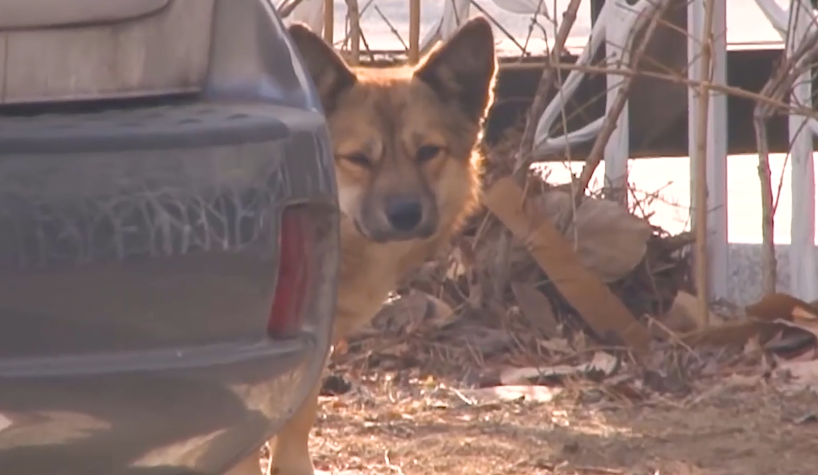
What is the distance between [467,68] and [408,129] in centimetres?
35

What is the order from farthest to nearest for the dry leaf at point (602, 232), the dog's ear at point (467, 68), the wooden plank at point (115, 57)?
the dry leaf at point (602, 232), the dog's ear at point (467, 68), the wooden plank at point (115, 57)

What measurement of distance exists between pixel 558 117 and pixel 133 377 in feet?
18.9

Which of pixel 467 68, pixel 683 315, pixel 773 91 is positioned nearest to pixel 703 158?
pixel 773 91

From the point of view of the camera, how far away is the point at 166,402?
2.13m

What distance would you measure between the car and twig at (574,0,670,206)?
12.9ft

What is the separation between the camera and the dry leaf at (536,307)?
620 cm

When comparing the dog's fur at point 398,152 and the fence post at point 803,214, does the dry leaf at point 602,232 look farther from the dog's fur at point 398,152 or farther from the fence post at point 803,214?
the dog's fur at point 398,152

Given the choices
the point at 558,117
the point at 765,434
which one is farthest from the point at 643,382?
the point at 558,117

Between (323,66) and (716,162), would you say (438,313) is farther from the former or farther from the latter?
(323,66)

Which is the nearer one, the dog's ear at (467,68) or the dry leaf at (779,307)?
the dog's ear at (467,68)

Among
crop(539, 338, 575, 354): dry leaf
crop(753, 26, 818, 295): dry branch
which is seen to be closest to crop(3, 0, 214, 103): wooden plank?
crop(539, 338, 575, 354): dry leaf

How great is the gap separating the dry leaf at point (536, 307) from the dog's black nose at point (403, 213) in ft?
5.13

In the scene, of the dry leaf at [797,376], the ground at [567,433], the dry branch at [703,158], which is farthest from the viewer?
the dry branch at [703,158]

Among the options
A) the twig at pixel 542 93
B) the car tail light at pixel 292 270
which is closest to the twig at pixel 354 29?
the twig at pixel 542 93
